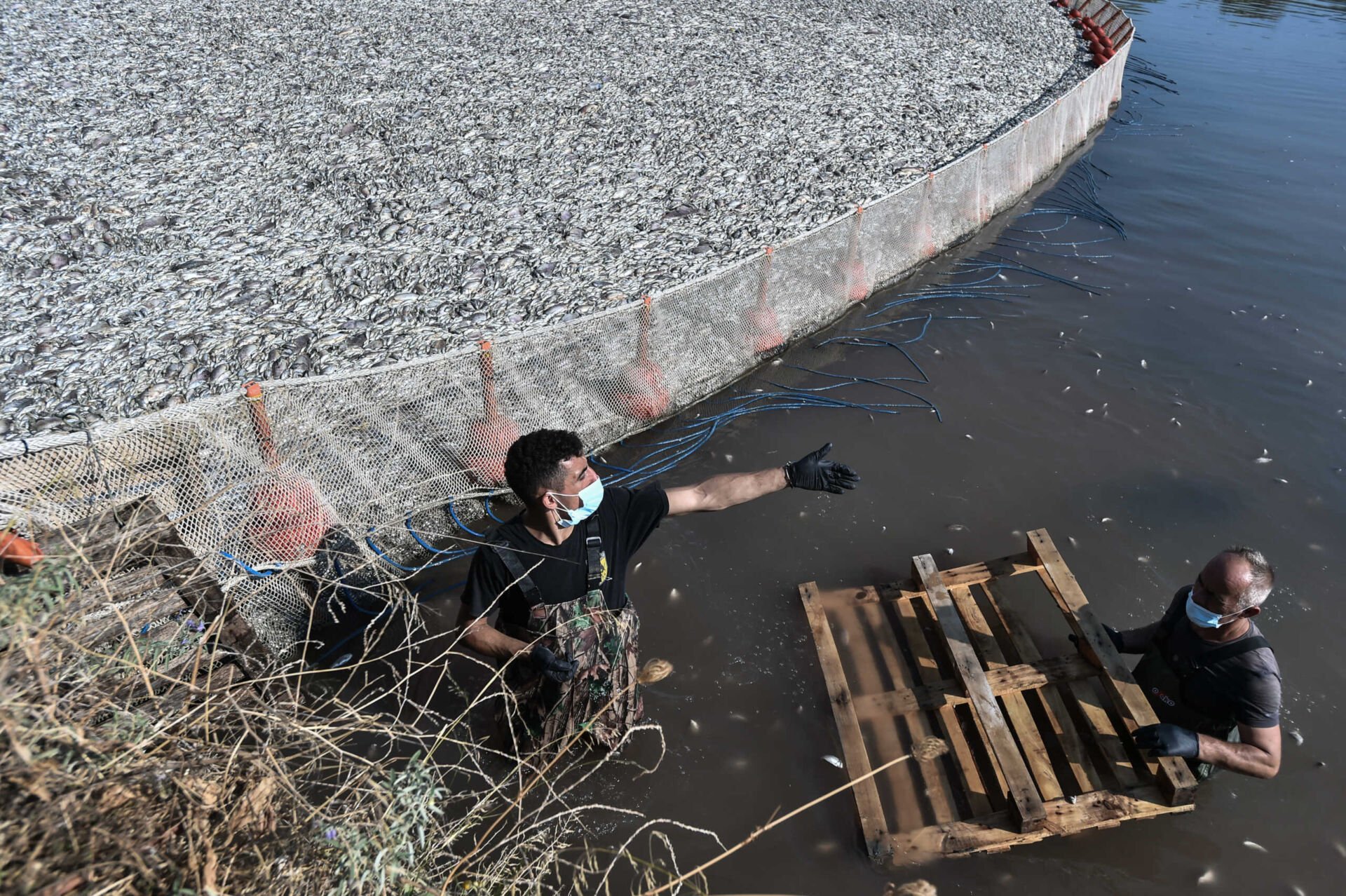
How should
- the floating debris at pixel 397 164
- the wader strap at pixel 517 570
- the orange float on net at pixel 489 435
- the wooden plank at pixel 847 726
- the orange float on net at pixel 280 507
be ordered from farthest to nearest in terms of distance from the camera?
1. the floating debris at pixel 397 164
2. the orange float on net at pixel 489 435
3. the orange float on net at pixel 280 507
4. the wooden plank at pixel 847 726
5. the wader strap at pixel 517 570

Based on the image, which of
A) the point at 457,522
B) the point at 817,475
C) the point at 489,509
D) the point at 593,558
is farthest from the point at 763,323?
the point at 593,558

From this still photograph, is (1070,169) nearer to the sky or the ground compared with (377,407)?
nearer to the ground

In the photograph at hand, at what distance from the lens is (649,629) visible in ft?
18.1

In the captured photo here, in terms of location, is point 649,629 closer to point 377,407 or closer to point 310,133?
point 377,407

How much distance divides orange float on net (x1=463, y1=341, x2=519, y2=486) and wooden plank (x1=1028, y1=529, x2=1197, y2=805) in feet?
11.6

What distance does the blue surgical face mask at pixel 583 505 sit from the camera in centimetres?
375

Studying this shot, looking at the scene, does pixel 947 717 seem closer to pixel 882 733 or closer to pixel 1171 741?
pixel 882 733

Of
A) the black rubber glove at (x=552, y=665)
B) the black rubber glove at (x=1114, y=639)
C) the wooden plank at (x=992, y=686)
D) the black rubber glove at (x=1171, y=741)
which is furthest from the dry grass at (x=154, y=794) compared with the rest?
the black rubber glove at (x=1114, y=639)

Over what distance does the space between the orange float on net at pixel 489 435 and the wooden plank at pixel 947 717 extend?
9.41 feet

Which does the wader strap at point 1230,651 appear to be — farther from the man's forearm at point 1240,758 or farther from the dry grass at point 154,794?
the dry grass at point 154,794

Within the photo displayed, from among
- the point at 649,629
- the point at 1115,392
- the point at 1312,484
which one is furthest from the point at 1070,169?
the point at 649,629

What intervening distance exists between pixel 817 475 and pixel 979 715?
147cm

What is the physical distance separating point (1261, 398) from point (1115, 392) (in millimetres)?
1366

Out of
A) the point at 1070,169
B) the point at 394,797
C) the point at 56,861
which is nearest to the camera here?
the point at 56,861
